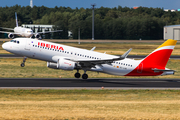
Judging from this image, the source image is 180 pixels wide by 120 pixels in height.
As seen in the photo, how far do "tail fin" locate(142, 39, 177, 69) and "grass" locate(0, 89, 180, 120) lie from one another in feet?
29.1

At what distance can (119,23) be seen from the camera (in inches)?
7717

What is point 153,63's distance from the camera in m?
40.5

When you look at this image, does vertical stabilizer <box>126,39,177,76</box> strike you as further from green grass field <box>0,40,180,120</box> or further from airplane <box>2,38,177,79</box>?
green grass field <box>0,40,180,120</box>

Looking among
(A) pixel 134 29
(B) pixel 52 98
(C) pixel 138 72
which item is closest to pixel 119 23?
(A) pixel 134 29

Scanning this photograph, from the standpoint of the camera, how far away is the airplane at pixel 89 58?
39.6 metres

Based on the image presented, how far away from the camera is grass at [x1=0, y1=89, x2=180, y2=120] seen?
68.1ft

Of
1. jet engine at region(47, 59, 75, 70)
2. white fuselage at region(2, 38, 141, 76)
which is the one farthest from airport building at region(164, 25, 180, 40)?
jet engine at region(47, 59, 75, 70)

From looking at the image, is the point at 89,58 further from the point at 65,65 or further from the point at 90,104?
the point at 90,104

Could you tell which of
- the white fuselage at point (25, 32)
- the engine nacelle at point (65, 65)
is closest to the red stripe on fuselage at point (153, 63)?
the engine nacelle at point (65, 65)

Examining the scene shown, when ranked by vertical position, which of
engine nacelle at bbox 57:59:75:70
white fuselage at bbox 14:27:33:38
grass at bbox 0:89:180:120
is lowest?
grass at bbox 0:89:180:120

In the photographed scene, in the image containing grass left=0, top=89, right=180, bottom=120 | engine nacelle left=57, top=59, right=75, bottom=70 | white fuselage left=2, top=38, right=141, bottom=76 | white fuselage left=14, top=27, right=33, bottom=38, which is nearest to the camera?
grass left=0, top=89, right=180, bottom=120

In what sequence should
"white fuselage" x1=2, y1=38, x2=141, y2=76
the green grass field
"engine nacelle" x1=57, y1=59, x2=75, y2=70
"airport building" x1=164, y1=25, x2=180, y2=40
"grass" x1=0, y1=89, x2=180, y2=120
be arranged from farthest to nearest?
"airport building" x1=164, y1=25, x2=180, y2=40, "white fuselage" x1=2, y1=38, x2=141, y2=76, "engine nacelle" x1=57, y1=59, x2=75, y2=70, "grass" x1=0, y1=89, x2=180, y2=120, the green grass field

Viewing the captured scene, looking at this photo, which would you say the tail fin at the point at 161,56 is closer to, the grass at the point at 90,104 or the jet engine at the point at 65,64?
the grass at the point at 90,104

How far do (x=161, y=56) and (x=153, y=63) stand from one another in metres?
1.41
